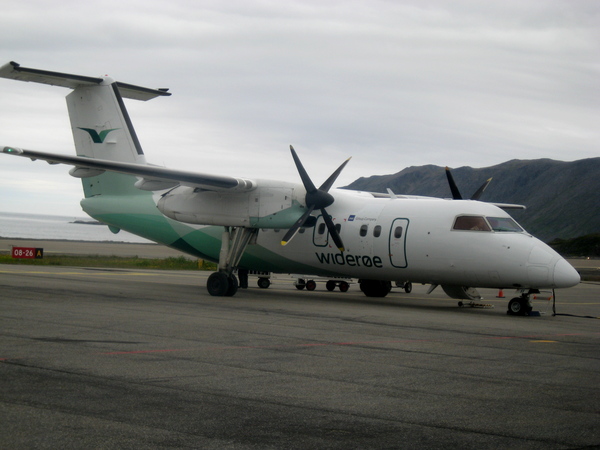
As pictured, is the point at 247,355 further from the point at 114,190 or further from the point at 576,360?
the point at 114,190

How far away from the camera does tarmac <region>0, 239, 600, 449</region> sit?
629 centimetres

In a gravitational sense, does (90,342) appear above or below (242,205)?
below

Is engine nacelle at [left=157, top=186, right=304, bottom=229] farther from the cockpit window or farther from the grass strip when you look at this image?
the grass strip

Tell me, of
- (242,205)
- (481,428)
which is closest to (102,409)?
(481,428)

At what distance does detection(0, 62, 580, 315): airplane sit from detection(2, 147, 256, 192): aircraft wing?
0.11 feet

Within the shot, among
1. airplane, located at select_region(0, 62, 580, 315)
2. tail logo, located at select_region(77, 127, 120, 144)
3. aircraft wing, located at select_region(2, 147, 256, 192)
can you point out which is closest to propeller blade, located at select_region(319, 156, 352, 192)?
airplane, located at select_region(0, 62, 580, 315)

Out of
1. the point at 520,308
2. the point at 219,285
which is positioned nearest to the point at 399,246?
the point at 520,308

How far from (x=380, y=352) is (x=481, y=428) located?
4686mm

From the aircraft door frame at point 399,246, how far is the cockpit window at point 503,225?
2470 mm

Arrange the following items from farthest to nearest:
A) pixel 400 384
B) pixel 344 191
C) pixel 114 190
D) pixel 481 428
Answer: pixel 114 190 < pixel 344 191 < pixel 400 384 < pixel 481 428

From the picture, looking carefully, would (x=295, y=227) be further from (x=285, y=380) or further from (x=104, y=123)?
(x=285, y=380)

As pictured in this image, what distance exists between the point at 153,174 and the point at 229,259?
12.3 ft

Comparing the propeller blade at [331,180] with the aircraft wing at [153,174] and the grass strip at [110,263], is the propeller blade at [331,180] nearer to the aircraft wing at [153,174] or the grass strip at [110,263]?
the aircraft wing at [153,174]

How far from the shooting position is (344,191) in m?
24.1
